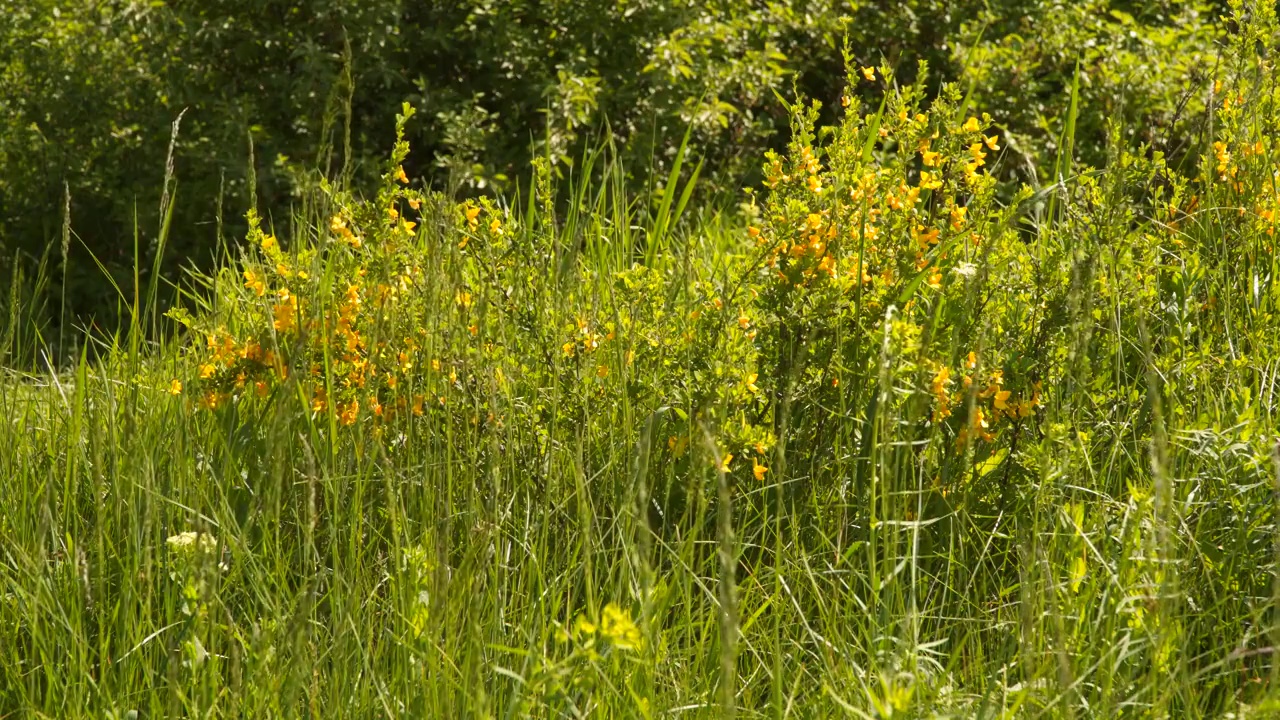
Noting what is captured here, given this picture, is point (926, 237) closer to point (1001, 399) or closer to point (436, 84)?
point (1001, 399)

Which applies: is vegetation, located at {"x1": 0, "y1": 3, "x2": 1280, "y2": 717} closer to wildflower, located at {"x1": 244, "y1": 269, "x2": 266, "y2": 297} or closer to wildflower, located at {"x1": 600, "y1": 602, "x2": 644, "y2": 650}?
wildflower, located at {"x1": 244, "y1": 269, "x2": 266, "y2": 297}

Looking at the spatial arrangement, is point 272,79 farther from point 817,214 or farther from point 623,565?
point 623,565

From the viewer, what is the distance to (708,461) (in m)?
2.13

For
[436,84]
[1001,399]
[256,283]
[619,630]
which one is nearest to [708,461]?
[1001,399]

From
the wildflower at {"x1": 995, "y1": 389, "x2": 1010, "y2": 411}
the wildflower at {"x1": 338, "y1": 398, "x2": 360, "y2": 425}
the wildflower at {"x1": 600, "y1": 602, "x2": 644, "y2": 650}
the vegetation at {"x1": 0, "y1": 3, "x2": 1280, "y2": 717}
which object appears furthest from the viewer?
the wildflower at {"x1": 338, "y1": 398, "x2": 360, "y2": 425}

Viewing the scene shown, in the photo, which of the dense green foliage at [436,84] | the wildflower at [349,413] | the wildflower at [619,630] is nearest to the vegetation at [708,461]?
the wildflower at [349,413]

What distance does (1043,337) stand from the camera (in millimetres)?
2445

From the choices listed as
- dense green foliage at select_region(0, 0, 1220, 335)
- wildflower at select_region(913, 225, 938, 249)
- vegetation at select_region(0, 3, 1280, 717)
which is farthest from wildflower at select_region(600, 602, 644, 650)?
dense green foliage at select_region(0, 0, 1220, 335)

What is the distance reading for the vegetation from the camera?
1.88m

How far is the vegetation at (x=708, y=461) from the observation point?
1.88m

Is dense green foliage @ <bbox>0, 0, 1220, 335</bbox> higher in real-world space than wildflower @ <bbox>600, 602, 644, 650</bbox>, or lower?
lower

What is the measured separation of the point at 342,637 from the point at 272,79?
13.8ft

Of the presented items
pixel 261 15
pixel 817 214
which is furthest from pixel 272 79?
pixel 817 214

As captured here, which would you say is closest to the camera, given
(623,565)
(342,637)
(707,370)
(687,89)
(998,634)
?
(342,637)
